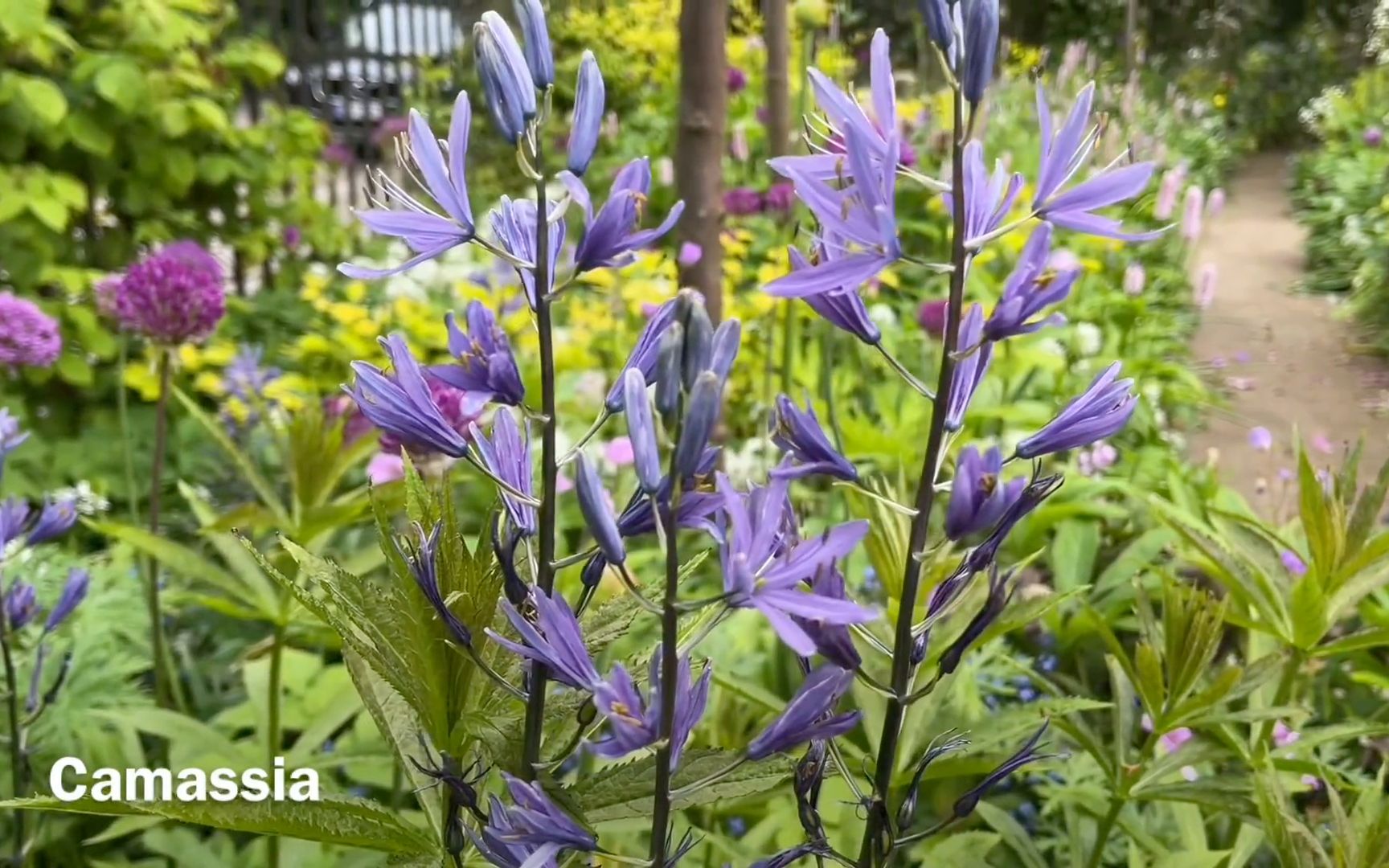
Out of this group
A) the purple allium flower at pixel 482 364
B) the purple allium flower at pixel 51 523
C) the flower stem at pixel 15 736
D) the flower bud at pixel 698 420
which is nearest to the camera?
the flower bud at pixel 698 420

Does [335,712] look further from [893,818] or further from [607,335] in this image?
[607,335]

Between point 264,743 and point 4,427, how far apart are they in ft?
1.69

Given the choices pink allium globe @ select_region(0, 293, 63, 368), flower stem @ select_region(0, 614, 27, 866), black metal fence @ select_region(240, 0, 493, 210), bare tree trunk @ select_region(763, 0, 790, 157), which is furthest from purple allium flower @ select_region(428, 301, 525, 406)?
black metal fence @ select_region(240, 0, 493, 210)

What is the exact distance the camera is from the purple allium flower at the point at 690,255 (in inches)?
75.7

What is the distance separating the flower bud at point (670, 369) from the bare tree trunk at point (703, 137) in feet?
4.24

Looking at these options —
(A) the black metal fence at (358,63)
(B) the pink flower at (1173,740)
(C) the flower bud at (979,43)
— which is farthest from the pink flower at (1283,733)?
(A) the black metal fence at (358,63)

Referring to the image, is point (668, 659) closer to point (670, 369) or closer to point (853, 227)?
point (670, 369)

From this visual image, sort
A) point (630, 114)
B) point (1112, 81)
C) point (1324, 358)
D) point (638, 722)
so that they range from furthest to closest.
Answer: point (1112, 81) < point (630, 114) < point (1324, 358) < point (638, 722)

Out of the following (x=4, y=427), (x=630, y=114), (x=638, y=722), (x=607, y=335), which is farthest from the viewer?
(x=630, y=114)

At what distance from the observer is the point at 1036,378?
301 cm

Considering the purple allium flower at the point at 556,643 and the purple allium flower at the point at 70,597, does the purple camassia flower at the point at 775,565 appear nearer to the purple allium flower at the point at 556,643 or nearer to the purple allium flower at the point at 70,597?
the purple allium flower at the point at 556,643

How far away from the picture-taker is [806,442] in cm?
58

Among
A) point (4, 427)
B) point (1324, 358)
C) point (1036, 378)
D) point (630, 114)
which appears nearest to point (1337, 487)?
point (4, 427)

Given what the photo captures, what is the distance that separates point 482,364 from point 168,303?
1.21 m
